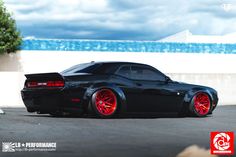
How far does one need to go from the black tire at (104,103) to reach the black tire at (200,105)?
2.13 m

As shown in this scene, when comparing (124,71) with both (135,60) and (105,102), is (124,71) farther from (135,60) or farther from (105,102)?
(135,60)

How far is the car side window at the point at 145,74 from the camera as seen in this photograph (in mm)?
10992

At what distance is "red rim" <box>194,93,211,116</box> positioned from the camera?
11.6 metres

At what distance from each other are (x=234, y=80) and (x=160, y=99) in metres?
11.6

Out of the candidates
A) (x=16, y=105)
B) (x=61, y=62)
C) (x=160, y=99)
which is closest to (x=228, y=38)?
(x=61, y=62)

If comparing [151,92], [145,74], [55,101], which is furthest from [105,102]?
[145,74]

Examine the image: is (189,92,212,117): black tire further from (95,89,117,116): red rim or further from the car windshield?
the car windshield

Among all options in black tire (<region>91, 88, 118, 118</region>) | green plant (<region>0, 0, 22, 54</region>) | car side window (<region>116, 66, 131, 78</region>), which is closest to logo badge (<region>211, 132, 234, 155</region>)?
black tire (<region>91, 88, 118, 118</region>)

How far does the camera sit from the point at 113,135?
305 inches

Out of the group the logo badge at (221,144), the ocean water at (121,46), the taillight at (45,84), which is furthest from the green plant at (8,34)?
the logo badge at (221,144)

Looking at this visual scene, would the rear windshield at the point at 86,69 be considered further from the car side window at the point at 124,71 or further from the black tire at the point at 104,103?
the black tire at the point at 104,103

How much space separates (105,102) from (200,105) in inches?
105

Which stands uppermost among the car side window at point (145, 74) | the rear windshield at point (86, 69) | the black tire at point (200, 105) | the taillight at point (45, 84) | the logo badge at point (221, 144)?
the rear windshield at point (86, 69)

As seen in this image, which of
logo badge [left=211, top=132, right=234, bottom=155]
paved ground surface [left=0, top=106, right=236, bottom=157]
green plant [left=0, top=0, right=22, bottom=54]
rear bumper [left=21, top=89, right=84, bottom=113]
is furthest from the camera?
green plant [left=0, top=0, right=22, bottom=54]
